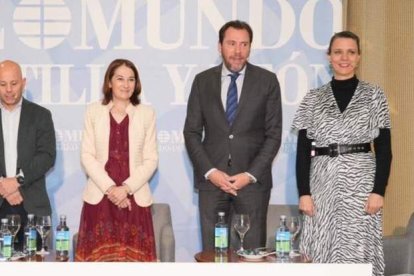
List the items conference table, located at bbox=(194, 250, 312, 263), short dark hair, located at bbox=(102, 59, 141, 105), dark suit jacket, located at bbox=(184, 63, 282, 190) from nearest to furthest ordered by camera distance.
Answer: conference table, located at bbox=(194, 250, 312, 263) → short dark hair, located at bbox=(102, 59, 141, 105) → dark suit jacket, located at bbox=(184, 63, 282, 190)

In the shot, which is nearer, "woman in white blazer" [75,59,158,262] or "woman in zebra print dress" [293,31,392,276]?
"woman in zebra print dress" [293,31,392,276]

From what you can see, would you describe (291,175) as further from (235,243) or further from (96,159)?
(96,159)

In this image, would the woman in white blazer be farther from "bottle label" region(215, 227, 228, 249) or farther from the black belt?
the black belt

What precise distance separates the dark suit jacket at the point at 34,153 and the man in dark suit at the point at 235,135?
86cm

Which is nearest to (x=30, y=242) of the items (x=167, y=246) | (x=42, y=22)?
(x=167, y=246)

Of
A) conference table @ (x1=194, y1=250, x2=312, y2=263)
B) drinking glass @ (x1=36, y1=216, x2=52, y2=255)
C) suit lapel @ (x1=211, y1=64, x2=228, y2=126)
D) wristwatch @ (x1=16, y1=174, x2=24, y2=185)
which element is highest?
suit lapel @ (x1=211, y1=64, x2=228, y2=126)

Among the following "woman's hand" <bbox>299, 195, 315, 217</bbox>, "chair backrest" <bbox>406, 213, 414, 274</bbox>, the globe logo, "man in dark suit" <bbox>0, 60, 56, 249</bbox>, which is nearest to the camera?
"woman's hand" <bbox>299, 195, 315, 217</bbox>

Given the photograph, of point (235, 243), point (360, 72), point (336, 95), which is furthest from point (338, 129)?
point (360, 72)

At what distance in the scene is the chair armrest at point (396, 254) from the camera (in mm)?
4730

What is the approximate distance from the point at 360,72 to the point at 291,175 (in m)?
0.93

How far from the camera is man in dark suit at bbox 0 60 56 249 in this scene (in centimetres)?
454

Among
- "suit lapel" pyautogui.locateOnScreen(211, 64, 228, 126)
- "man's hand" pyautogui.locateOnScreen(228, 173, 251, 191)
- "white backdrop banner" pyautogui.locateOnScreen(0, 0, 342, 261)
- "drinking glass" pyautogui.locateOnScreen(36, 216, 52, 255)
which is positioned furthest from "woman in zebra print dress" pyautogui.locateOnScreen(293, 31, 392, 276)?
"drinking glass" pyautogui.locateOnScreen(36, 216, 52, 255)

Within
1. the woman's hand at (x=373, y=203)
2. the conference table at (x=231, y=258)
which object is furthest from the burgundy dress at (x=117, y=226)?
the woman's hand at (x=373, y=203)

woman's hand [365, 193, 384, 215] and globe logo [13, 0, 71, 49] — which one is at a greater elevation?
globe logo [13, 0, 71, 49]
